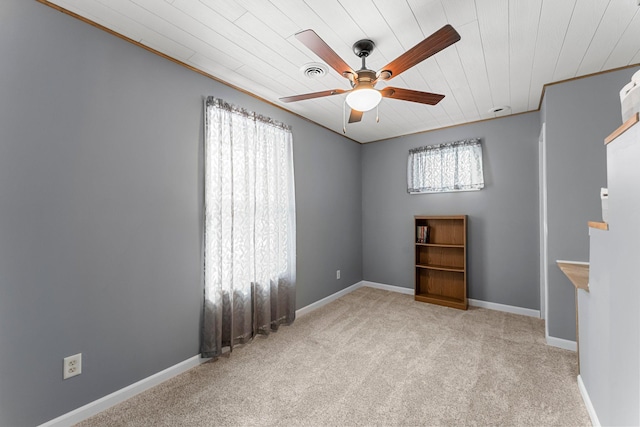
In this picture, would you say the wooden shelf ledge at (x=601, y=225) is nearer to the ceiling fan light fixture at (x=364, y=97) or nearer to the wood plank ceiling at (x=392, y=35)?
the wood plank ceiling at (x=392, y=35)

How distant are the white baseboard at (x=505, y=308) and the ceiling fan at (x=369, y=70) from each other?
2826 millimetres

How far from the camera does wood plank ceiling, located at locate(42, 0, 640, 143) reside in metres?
1.60

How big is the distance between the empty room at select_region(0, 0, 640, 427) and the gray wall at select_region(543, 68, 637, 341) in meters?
0.02

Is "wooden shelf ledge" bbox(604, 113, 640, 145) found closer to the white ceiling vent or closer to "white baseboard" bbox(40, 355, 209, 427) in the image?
the white ceiling vent

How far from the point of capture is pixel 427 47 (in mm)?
1453

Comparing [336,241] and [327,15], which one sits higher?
[327,15]

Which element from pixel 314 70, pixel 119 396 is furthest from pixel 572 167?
pixel 119 396

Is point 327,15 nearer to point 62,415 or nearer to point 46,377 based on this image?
point 46,377

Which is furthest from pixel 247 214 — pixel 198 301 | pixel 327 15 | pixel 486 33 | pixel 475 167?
pixel 475 167

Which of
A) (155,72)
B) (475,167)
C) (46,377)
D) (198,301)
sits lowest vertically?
(46,377)

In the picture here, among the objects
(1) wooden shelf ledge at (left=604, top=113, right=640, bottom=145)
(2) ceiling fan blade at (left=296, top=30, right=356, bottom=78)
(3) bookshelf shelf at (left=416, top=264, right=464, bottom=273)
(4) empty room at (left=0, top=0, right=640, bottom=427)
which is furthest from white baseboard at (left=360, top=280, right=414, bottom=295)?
(2) ceiling fan blade at (left=296, top=30, right=356, bottom=78)

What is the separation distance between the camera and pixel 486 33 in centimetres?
184

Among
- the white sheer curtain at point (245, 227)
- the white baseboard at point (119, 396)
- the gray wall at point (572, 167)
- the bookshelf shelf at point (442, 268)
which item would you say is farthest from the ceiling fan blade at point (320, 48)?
the bookshelf shelf at point (442, 268)

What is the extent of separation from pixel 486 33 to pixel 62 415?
3508 millimetres
